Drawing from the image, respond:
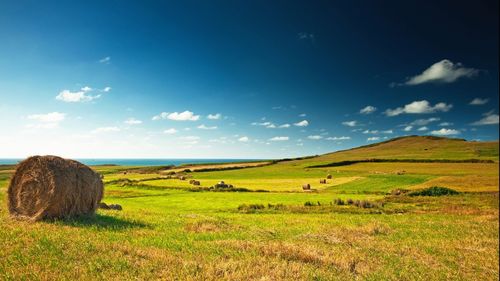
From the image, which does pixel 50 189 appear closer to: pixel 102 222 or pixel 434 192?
pixel 102 222

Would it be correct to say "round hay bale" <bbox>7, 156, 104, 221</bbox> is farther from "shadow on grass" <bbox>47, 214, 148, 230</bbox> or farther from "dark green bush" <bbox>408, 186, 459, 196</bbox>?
"dark green bush" <bbox>408, 186, 459, 196</bbox>

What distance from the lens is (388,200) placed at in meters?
34.5

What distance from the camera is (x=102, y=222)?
14062 mm

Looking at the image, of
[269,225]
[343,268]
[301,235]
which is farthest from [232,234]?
[343,268]

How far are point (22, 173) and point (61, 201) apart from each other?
108 inches

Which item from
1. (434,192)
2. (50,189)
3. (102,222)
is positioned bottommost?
(434,192)

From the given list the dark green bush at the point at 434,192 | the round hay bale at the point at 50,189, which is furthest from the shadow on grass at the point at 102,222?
the dark green bush at the point at 434,192

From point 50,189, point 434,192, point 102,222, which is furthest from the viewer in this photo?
point 434,192

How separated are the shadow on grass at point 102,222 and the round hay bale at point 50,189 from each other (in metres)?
0.71

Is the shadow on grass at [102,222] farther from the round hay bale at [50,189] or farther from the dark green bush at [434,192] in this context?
the dark green bush at [434,192]

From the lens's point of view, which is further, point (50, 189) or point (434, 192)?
point (434, 192)

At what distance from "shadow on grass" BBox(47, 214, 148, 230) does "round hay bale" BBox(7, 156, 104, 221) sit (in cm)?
71

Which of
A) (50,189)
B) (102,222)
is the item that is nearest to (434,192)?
(102,222)

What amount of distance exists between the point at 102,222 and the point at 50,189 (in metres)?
2.85
